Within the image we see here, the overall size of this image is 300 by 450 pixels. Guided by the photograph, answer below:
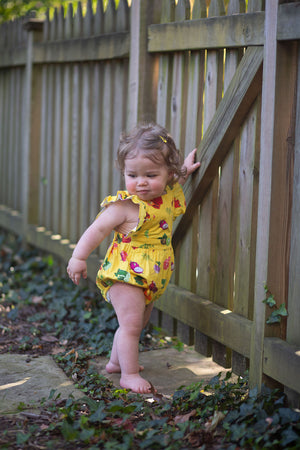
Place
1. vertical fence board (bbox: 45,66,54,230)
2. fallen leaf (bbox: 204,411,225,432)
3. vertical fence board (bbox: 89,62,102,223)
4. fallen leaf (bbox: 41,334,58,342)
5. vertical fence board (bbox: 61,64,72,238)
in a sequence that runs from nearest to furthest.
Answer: fallen leaf (bbox: 204,411,225,432) → fallen leaf (bbox: 41,334,58,342) → vertical fence board (bbox: 89,62,102,223) → vertical fence board (bbox: 61,64,72,238) → vertical fence board (bbox: 45,66,54,230)

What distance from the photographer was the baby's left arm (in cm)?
364

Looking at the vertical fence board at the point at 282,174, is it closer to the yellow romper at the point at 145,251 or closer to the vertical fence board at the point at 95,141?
the yellow romper at the point at 145,251

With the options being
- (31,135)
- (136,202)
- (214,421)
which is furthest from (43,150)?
(214,421)

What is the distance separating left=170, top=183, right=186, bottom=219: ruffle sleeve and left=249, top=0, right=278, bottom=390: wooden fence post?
649 millimetres

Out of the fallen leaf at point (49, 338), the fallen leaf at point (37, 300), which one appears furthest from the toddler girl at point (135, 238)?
the fallen leaf at point (37, 300)

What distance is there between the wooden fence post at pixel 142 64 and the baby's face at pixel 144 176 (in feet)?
3.24

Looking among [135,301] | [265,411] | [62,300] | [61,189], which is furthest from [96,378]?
[61,189]

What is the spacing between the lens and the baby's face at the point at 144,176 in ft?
10.7

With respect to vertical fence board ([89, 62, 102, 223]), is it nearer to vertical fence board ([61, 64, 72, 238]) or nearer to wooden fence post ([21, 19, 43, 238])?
vertical fence board ([61, 64, 72, 238])

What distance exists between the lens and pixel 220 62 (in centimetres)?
352

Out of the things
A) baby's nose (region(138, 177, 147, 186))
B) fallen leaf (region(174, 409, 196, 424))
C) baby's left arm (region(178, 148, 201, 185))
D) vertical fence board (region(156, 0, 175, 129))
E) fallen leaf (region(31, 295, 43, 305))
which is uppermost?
vertical fence board (region(156, 0, 175, 129))

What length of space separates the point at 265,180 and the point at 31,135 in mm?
3832

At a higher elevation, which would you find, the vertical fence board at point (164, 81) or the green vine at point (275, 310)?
the vertical fence board at point (164, 81)

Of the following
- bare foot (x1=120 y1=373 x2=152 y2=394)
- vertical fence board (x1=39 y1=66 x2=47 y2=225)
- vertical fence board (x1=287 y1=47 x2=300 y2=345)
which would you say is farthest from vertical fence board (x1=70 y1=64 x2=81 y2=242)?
vertical fence board (x1=287 y1=47 x2=300 y2=345)
